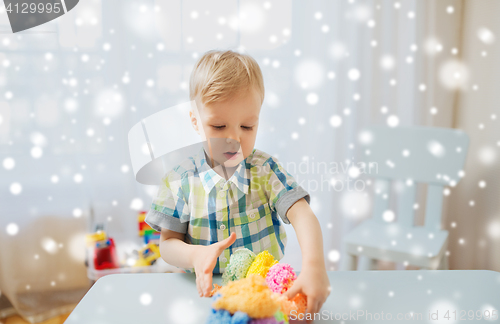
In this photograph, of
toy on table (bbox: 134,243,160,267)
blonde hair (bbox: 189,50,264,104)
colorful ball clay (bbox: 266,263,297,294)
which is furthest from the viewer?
toy on table (bbox: 134,243,160,267)

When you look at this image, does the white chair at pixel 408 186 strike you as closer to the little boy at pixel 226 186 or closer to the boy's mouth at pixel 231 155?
the little boy at pixel 226 186

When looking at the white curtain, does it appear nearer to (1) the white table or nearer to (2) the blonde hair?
(2) the blonde hair

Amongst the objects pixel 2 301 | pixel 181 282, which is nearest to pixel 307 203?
pixel 181 282

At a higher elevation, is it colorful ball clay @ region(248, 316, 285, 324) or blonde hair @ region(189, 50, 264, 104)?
blonde hair @ region(189, 50, 264, 104)

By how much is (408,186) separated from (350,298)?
3.13 ft

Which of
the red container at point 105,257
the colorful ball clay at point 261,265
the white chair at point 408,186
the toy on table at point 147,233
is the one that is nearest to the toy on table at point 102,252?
the red container at point 105,257

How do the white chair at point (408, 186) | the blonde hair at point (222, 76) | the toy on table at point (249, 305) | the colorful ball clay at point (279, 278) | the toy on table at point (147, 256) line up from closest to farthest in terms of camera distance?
1. the toy on table at point (249, 305)
2. the colorful ball clay at point (279, 278)
3. the blonde hair at point (222, 76)
4. the white chair at point (408, 186)
5. the toy on table at point (147, 256)

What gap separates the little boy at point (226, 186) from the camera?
583 millimetres

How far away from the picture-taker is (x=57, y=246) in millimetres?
1401

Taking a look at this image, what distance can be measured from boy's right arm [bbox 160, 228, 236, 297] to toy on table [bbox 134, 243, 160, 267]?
70 cm

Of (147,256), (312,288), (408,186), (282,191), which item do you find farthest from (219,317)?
(408,186)

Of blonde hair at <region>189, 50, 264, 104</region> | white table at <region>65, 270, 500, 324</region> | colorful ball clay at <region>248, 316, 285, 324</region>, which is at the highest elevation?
blonde hair at <region>189, 50, 264, 104</region>

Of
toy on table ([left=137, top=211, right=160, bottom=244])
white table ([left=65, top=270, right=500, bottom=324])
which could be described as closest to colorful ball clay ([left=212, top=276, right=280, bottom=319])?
Answer: white table ([left=65, top=270, right=500, bottom=324])

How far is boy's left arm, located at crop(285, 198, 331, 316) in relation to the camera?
16.9 inches
